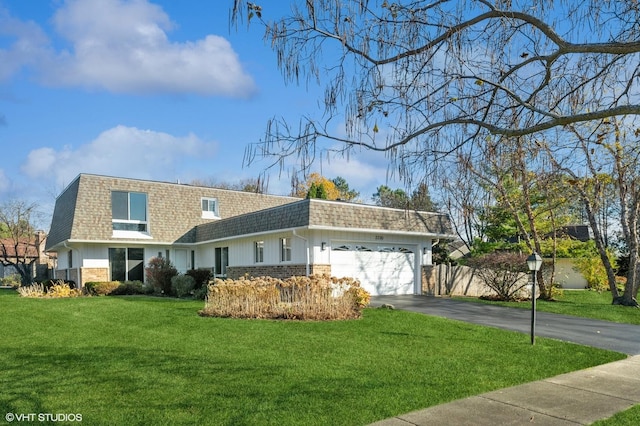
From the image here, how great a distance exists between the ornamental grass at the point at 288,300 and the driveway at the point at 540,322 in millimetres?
2772

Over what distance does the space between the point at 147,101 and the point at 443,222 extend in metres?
15.0

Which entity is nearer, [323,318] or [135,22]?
[135,22]

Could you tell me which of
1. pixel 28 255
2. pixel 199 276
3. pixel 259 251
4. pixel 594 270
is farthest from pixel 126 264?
pixel 594 270

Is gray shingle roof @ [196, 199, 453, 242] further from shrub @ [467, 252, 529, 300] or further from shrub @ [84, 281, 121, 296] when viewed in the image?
shrub @ [84, 281, 121, 296]

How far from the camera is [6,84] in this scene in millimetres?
11875

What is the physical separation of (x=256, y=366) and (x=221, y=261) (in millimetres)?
16851

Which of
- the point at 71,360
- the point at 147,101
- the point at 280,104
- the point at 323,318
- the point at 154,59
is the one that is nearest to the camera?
the point at 280,104

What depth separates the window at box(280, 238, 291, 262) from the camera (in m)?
18.7

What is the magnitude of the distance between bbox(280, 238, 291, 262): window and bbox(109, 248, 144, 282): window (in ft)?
30.3

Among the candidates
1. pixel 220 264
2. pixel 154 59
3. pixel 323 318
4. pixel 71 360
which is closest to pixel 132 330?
pixel 71 360

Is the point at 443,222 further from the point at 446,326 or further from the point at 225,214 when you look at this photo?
the point at 225,214

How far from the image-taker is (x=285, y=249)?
18938 millimetres

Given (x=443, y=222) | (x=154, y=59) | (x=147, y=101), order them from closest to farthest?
1. (x=154, y=59)
2. (x=147, y=101)
3. (x=443, y=222)

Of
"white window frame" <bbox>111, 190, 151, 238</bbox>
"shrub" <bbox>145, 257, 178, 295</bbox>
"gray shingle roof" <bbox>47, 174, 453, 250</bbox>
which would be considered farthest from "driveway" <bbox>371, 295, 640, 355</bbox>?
"white window frame" <bbox>111, 190, 151, 238</bbox>
